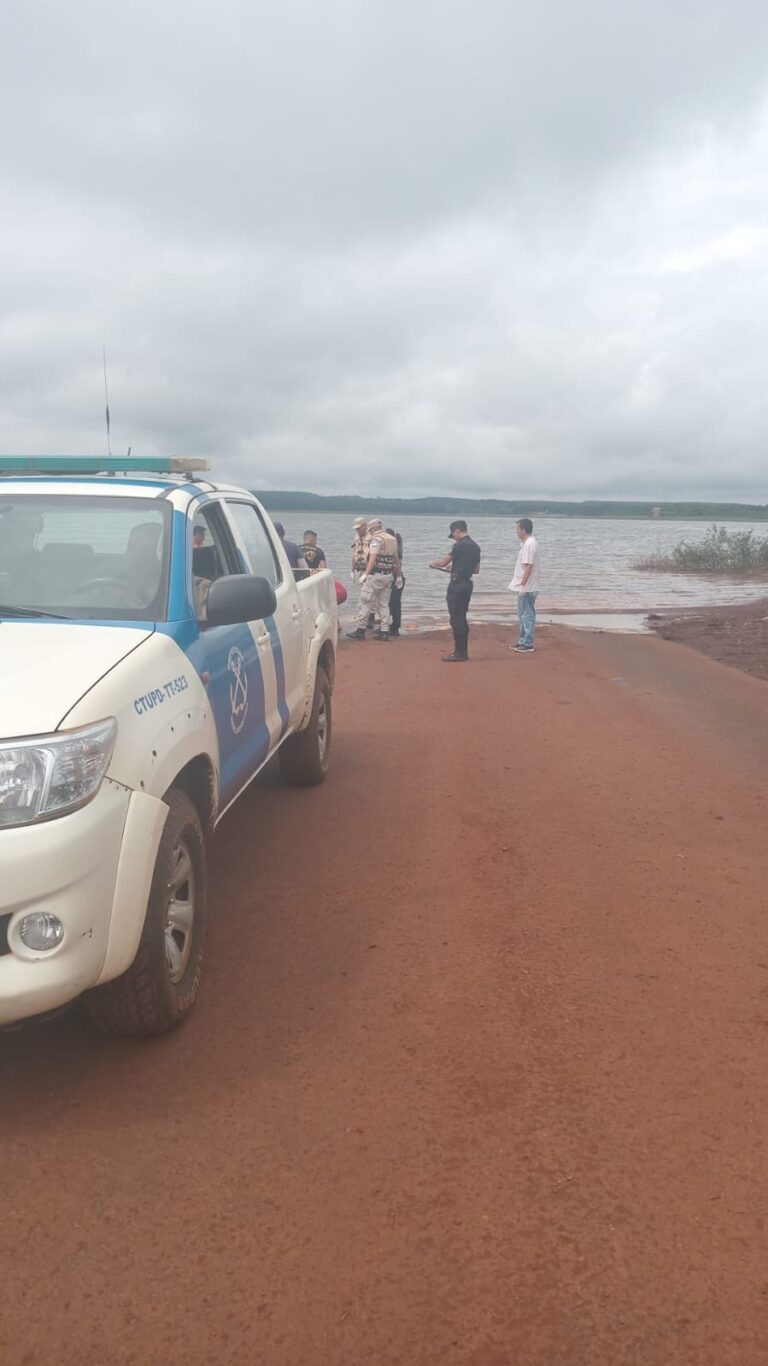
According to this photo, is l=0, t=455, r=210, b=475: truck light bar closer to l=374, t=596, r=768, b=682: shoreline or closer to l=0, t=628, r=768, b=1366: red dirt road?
l=0, t=628, r=768, b=1366: red dirt road

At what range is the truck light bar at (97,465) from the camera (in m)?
4.92

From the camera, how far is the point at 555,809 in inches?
241

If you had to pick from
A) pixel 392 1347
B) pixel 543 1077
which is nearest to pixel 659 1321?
pixel 392 1347

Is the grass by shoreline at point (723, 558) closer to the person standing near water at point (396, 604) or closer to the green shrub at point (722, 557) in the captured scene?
the green shrub at point (722, 557)

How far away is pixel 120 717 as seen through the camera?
3.01 metres

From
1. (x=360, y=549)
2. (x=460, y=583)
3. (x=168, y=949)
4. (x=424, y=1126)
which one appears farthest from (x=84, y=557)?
(x=360, y=549)

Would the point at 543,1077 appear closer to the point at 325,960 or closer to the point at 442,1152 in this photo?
the point at 442,1152

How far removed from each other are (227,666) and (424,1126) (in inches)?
79.6

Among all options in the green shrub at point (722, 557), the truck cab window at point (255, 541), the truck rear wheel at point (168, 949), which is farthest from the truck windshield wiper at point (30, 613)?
the green shrub at point (722, 557)

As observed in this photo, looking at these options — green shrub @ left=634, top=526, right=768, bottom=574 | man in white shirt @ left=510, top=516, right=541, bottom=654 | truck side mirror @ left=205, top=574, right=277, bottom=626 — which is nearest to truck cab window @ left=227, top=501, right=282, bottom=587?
truck side mirror @ left=205, top=574, right=277, bottom=626

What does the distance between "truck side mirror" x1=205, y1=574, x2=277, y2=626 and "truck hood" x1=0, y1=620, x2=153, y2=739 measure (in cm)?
40

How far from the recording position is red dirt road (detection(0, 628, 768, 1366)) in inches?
88.7

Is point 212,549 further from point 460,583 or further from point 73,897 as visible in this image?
point 460,583

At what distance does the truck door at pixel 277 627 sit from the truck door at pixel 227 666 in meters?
0.13
